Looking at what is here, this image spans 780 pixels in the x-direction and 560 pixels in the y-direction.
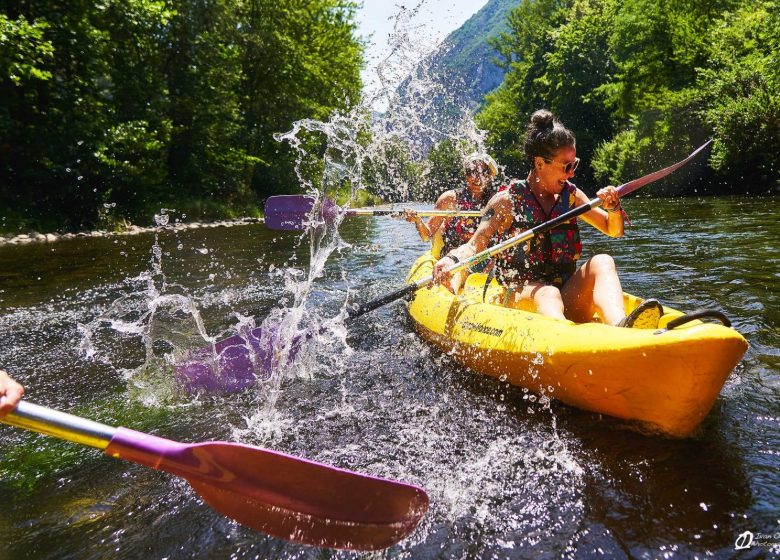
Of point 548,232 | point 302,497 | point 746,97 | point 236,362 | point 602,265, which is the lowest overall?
point 236,362

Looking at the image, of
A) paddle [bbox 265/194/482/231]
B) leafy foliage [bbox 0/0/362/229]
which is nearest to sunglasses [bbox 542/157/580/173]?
paddle [bbox 265/194/482/231]

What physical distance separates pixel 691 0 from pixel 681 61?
3.00 meters

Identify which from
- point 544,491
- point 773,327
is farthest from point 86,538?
point 773,327

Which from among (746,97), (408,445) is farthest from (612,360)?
(746,97)

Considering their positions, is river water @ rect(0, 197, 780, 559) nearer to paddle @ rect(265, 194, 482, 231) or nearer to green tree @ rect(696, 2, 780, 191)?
paddle @ rect(265, 194, 482, 231)

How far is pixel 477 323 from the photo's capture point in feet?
11.2

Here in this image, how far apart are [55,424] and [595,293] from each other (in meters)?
2.75

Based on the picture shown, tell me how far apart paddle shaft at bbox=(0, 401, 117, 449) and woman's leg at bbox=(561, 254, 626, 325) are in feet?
8.06

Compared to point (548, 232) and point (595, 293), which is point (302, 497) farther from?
point (548, 232)

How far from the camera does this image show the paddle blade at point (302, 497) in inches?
69.6

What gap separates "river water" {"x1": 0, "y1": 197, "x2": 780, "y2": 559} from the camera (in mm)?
1893

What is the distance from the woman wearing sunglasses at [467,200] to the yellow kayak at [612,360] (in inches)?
89.0

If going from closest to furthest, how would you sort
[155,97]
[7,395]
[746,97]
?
[7,395]
[155,97]
[746,97]

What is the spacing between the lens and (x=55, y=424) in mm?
1513
